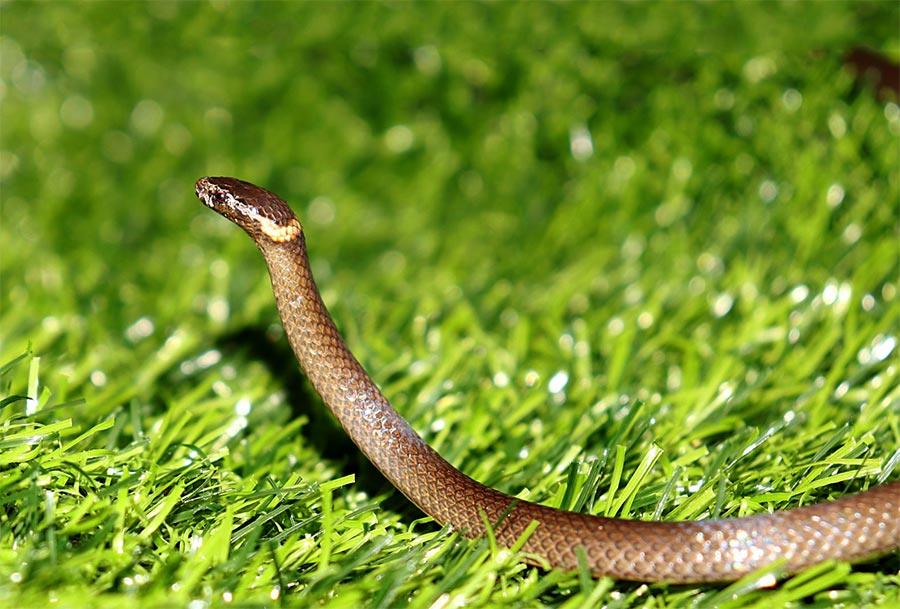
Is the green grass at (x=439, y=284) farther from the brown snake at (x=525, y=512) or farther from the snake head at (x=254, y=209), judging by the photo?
the snake head at (x=254, y=209)

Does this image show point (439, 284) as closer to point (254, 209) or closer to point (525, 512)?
point (254, 209)

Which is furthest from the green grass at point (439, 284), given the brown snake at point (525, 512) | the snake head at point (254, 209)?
the snake head at point (254, 209)

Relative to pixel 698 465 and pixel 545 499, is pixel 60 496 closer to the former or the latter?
pixel 545 499

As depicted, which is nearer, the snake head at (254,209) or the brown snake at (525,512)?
the brown snake at (525,512)

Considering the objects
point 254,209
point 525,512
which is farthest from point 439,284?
point 525,512

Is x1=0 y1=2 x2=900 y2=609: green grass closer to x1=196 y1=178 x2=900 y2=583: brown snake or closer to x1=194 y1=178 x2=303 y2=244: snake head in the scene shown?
x1=196 y1=178 x2=900 y2=583: brown snake

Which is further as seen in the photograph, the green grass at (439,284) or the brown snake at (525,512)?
the green grass at (439,284)

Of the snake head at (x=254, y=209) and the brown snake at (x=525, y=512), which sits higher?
the snake head at (x=254, y=209)
